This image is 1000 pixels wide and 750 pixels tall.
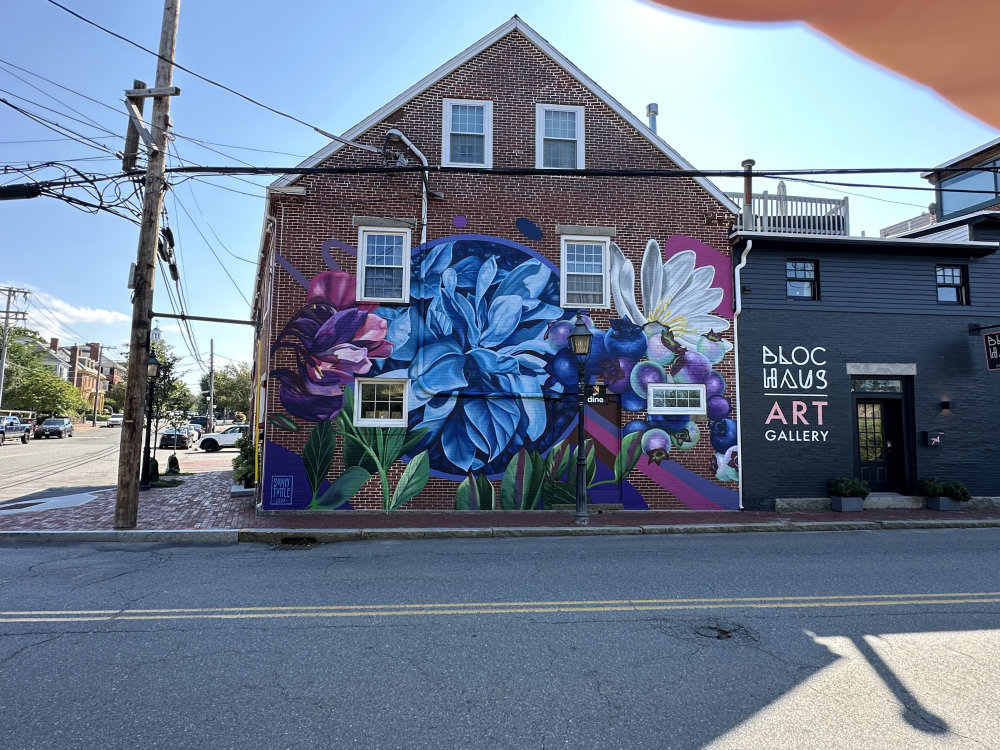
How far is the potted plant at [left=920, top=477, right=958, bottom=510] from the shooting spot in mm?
13156

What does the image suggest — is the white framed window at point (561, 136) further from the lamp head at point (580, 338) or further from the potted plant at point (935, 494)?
the potted plant at point (935, 494)

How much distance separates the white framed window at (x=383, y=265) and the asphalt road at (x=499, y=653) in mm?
6143

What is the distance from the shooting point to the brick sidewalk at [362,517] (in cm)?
1043

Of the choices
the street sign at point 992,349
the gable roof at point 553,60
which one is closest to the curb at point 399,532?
the street sign at point 992,349

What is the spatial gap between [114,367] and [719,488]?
134m

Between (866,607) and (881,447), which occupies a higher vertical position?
(881,447)

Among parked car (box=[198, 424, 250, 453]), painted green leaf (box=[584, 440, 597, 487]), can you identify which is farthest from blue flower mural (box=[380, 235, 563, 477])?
parked car (box=[198, 424, 250, 453])

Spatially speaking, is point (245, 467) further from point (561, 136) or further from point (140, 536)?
point (561, 136)

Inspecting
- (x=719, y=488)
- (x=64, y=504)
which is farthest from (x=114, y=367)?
(x=719, y=488)

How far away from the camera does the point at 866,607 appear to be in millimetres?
5992

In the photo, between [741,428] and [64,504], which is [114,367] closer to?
A: [64,504]

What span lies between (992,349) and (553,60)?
39.9 ft

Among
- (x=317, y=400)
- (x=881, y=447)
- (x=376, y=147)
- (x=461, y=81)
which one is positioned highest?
(x=461, y=81)

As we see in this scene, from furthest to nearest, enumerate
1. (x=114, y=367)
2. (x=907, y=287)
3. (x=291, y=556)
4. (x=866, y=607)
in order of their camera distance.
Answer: (x=114, y=367) < (x=907, y=287) < (x=291, y=556) < (x=866, y=607)
